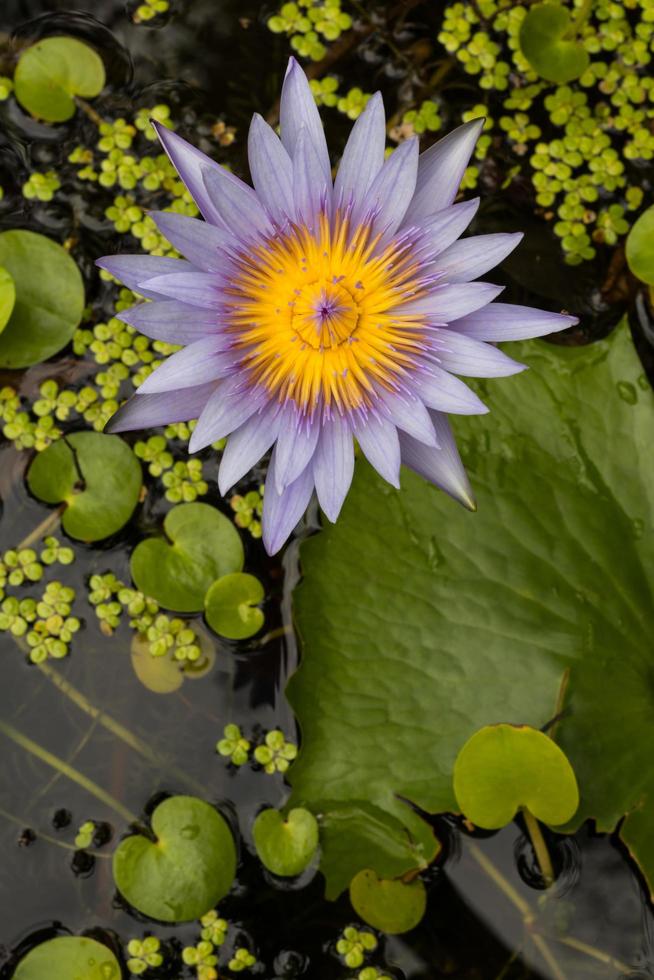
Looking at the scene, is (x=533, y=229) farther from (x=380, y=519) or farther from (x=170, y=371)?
(x=170, y=371)

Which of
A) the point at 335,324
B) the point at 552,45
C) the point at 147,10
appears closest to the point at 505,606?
the point at 335,324

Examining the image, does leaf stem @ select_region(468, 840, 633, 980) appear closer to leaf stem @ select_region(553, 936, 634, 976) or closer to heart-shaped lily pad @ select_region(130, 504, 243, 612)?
leaf stem @ select_region(553, 936, 634, 976)

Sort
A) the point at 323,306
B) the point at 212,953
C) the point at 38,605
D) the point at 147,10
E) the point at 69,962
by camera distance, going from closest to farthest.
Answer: the point at 323,306, the point at 69,962, the point at 212,953, the point at 38,605, the point at 147,10

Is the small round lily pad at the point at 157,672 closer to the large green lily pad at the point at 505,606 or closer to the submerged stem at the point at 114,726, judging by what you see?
the submerged stem at the point at 114,726

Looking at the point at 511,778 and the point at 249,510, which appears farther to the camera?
the point at 249,510

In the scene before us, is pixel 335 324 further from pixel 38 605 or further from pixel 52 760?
pixel 52 760

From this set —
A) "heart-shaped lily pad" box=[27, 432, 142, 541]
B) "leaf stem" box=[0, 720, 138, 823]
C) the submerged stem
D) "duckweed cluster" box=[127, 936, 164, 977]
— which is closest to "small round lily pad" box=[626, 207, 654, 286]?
"heart-shaped lily pad" box=[27, 432, 142, 541]
